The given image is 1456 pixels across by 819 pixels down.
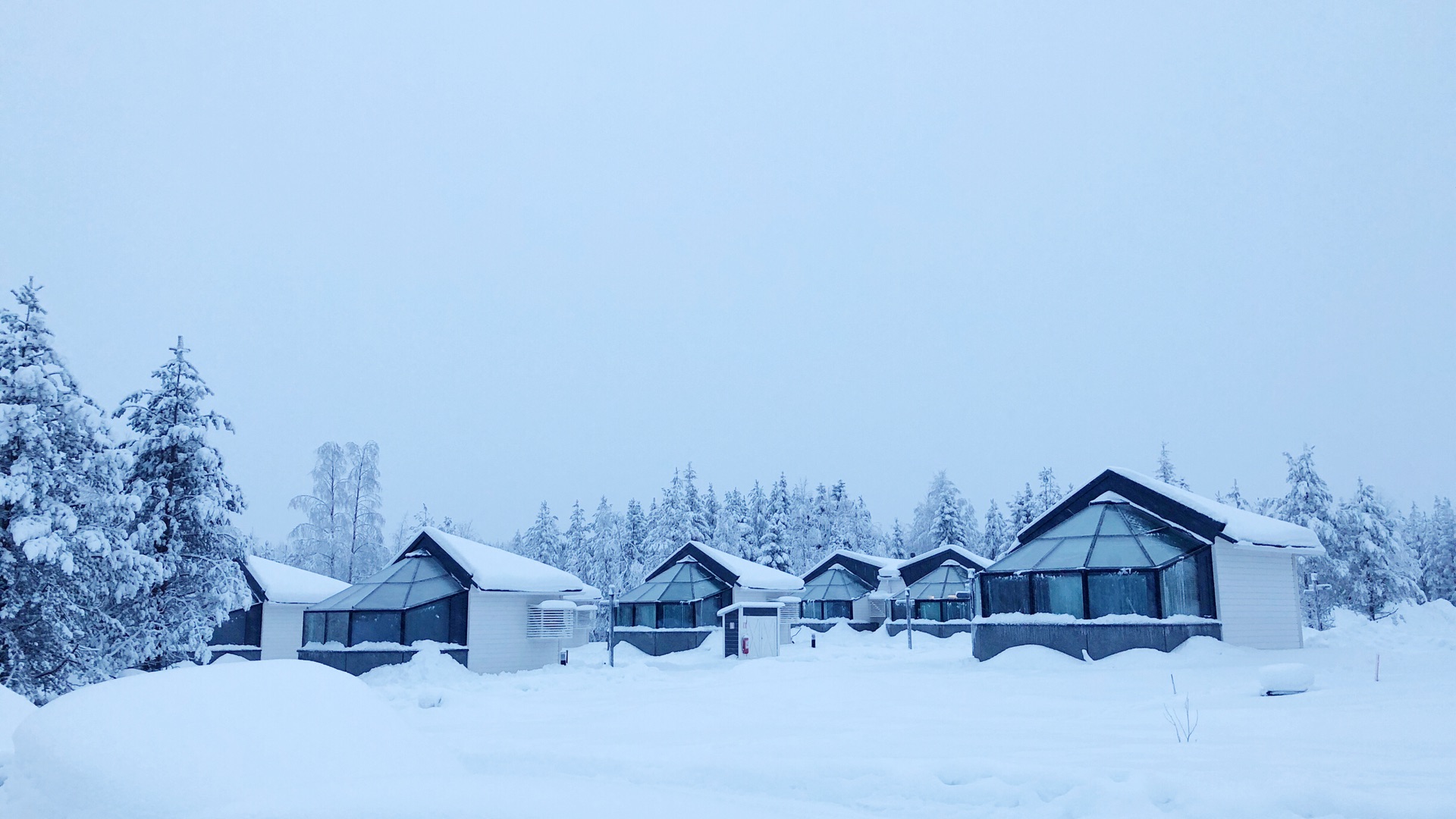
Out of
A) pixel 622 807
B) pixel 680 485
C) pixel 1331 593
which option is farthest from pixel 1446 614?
pixel 622 807

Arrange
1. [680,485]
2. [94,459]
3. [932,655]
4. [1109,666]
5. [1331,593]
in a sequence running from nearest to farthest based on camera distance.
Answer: [94,459] < [1109,666] < [932,655] < [1331,593] < [680,485]

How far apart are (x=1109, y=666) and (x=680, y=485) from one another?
1829 inches

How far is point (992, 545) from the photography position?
7762 centimetres

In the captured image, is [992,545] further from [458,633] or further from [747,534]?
[458,633]

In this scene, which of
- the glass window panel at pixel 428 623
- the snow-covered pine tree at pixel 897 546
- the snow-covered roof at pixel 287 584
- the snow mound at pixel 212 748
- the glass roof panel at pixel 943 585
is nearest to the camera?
the snow mound at pixel 212 748

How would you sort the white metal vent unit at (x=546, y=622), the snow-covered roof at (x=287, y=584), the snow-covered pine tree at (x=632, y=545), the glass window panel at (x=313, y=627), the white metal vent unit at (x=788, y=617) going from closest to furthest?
the glass window panel at (x=313, y=627) < the white metal vent unit at (x=546, y=622) < the snow-covered roof at (x=287, y=584) < the white metal vent unit at (x=788, y=617) < the snow-covered pine tree at (x=632, y=545)

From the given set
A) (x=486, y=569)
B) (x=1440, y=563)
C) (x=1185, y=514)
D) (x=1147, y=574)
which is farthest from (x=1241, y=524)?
(x=1440, y=563)

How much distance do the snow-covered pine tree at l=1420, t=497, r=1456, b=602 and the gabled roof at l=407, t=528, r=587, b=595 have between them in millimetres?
65349

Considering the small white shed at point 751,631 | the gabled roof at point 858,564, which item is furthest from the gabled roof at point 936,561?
the small white shed at point 751,631

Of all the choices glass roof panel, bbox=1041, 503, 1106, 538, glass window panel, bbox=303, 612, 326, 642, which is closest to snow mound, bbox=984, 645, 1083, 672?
glass roof panel, bbox=1041, 503, 1106, 538

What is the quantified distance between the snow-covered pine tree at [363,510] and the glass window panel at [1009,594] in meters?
38.8

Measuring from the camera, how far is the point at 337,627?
99.5 ft

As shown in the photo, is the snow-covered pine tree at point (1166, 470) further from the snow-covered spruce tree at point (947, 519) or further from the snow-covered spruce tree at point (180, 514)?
the snow-covered spruce tree at point (180, 514)

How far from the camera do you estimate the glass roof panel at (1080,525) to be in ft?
89.3
